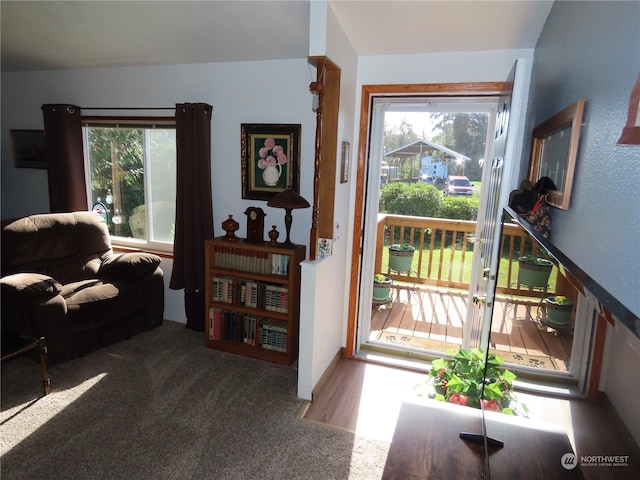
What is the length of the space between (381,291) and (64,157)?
3228 mm

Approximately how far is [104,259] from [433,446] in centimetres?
322

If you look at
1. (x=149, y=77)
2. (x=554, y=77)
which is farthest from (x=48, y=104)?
(x=554, y=77)

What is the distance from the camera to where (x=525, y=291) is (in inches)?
36.3

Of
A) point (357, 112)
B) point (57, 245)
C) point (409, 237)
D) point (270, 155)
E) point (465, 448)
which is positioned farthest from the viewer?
point (409, 237)

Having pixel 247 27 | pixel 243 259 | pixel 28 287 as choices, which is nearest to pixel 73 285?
pixel 28 287

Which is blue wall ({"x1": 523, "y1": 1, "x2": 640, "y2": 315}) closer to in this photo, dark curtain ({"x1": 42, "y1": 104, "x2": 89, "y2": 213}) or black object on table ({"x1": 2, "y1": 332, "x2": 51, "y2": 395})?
black object on table ({"x1": 2, "y1": 332, "x2": 51, "y2": 395})

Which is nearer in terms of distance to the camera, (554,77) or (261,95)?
(554,77)

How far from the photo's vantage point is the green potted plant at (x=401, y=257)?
410 cm

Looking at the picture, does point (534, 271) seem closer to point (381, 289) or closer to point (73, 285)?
point (381, 289)

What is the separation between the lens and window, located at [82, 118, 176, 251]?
3.50 m

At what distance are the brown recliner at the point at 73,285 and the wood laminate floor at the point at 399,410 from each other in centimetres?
169

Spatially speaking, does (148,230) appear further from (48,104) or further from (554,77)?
(554,77)

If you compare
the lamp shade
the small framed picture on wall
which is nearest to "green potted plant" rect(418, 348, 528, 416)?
the lamp shade

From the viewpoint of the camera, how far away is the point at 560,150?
1436mm
